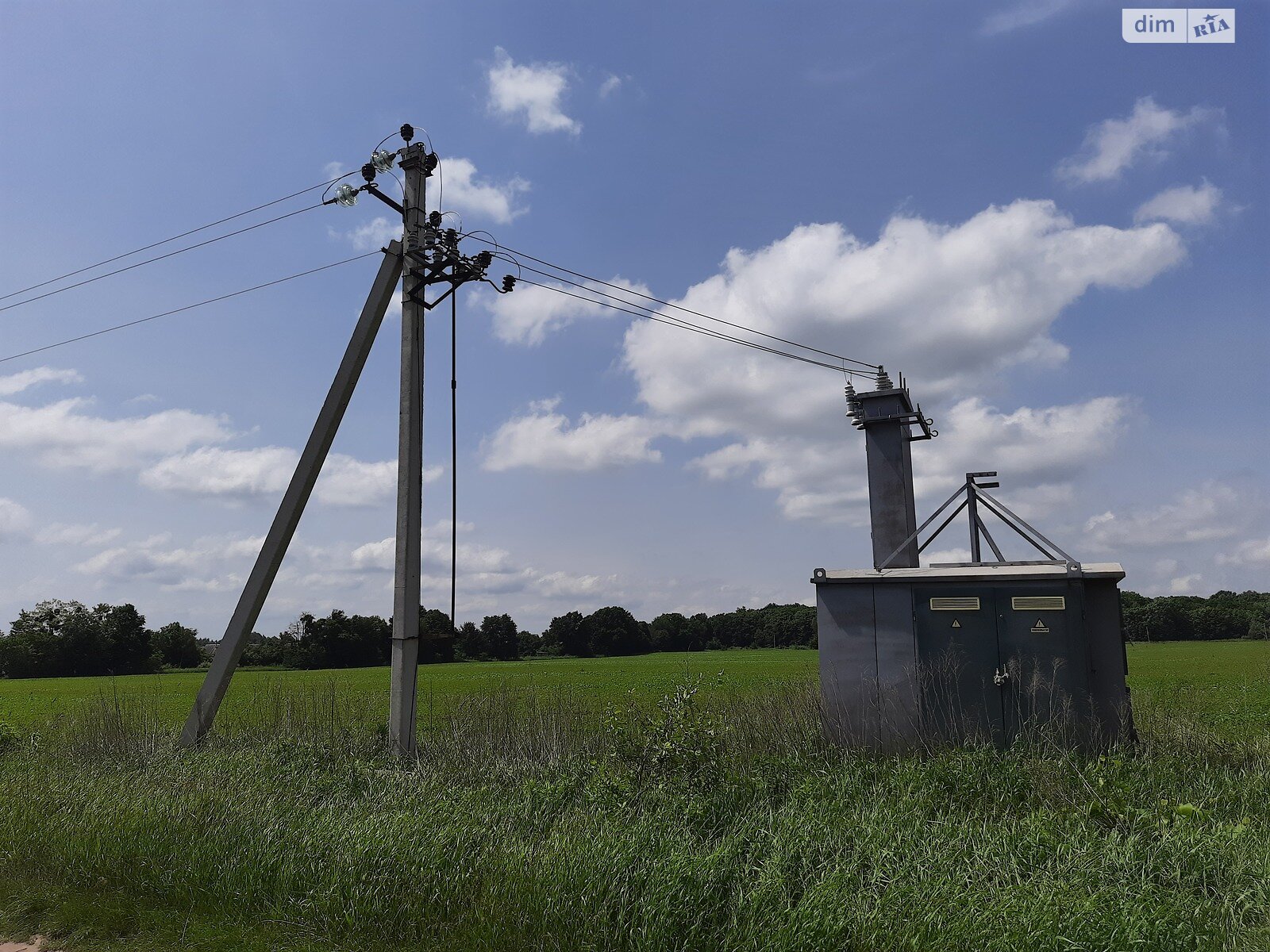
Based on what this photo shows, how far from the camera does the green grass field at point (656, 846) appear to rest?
4.51 metres

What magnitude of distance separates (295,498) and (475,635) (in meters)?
45.1

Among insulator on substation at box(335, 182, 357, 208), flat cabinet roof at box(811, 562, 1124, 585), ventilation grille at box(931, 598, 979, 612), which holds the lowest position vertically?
ventilation grille at box(931, 598, 979, 612)

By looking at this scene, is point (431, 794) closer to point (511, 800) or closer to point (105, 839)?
point (511, 800)

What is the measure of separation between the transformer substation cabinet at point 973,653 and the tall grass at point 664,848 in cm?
56

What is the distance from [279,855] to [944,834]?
4.92 m

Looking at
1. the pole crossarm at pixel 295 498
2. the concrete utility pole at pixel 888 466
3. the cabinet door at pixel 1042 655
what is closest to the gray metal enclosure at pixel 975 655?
the cabinet door at pixel 1042 655

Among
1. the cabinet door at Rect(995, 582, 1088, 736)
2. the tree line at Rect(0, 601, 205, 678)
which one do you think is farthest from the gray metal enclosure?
the tree line at Rect(0, 601, 205, 678)

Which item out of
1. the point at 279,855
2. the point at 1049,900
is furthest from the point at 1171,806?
the point at 279,855

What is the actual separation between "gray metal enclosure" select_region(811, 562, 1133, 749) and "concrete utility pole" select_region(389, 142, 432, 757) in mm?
5365

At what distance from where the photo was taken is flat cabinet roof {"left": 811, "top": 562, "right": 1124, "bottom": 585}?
9.16m

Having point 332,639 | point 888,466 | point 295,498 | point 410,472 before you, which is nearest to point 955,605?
point 888,466

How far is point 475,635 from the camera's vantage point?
180 feet

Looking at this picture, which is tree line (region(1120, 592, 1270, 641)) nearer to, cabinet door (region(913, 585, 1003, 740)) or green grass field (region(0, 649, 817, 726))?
green grass field (region(0, 649, 817, 726))

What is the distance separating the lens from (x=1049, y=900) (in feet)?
14.9
